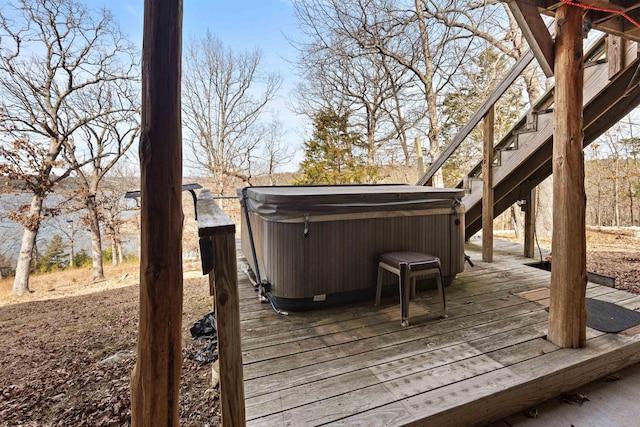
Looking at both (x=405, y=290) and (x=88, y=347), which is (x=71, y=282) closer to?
(x=88, y=347)

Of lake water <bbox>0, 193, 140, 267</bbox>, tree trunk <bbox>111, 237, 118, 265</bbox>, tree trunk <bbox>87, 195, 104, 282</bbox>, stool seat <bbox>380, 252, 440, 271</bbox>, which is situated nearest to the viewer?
stool seat <bbox>380, 252, 440, 271</bbox>

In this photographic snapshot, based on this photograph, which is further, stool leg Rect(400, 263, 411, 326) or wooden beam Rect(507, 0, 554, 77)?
stool leg Rect(400, 263, 411, 326)

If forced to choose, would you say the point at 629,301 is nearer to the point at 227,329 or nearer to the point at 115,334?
the point at 227,329

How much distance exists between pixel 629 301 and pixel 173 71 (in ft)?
11.6

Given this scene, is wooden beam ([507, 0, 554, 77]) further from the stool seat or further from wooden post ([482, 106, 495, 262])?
wooden post ([482, 106, 495, 262])

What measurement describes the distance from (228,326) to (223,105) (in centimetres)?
1108

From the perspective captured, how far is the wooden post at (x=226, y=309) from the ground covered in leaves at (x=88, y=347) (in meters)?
1.42

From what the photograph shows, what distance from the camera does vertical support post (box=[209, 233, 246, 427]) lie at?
3.60 ft

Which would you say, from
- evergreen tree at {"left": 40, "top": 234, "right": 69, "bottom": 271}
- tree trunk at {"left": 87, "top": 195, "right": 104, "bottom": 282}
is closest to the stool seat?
tree trunk at {"left": 87, "top": 195, "right": 104, "bottom": 282}

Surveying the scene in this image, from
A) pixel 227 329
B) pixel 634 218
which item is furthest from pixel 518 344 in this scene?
pixel 634 218

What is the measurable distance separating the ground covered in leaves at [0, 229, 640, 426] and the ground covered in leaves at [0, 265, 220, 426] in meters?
0.01

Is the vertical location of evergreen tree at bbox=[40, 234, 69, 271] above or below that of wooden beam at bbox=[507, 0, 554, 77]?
below

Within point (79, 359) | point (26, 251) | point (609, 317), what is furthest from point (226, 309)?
point (26, 251)

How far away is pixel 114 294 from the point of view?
7648 millimetres
